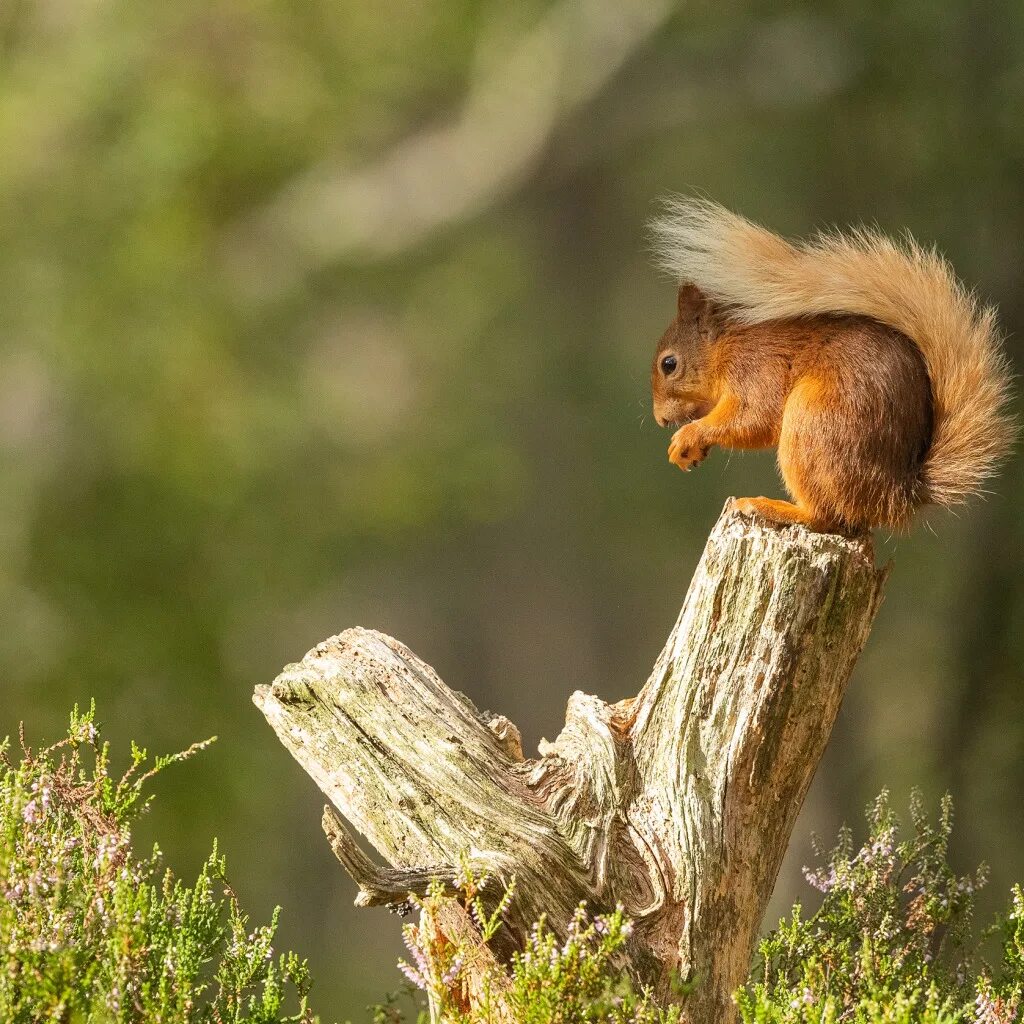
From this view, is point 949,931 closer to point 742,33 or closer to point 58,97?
point 742,33

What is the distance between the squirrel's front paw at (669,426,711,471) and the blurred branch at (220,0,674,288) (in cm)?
422

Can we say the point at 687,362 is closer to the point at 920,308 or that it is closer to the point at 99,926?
the point at 920,308

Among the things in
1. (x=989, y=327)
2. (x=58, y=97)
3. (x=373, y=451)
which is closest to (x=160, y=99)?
(x=58, y=97)

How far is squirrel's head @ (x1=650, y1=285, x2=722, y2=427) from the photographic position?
2.35 metres

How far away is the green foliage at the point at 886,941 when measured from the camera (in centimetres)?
192

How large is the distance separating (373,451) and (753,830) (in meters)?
5.01

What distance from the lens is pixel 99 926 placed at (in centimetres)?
182

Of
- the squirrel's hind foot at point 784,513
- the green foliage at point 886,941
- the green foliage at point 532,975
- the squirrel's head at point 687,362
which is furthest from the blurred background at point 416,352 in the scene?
the green foliage at point 532,975

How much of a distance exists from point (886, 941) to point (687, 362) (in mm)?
959

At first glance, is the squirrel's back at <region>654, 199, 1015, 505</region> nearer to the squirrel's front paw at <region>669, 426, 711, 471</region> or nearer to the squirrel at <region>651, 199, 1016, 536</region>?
the squirrel at <region>651, 199, 1016, 536</region>

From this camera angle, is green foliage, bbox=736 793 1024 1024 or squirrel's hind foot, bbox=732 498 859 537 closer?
green foliage, bbox=736 793 1024 1024

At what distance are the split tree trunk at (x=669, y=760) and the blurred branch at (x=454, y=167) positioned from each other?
4.53 m

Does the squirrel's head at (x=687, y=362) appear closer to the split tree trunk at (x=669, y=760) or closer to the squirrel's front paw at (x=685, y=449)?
the squirrel's front paw at (x=685, y=449)

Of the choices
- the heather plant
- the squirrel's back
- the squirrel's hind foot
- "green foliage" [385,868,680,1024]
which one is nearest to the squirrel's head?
the squirrel's back
